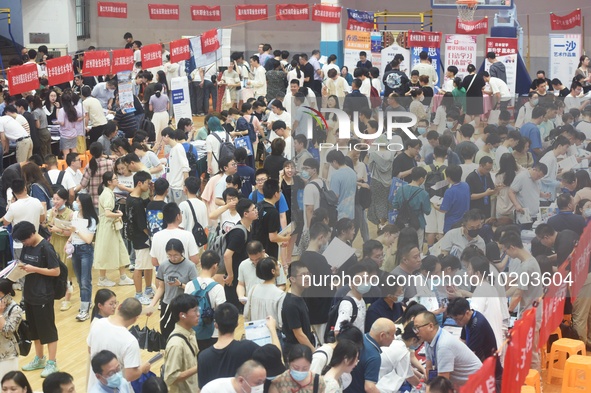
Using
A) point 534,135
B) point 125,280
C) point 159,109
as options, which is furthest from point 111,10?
point 125,280

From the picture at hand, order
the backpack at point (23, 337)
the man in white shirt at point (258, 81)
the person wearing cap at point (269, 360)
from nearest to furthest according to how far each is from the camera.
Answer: the person wearing cap at point (269, 360) < the backpack at point (23, 337) < the man in white shirt at point (258, 81)

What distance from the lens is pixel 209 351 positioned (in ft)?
19.3

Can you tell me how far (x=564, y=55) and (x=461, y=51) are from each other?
2.48 meters

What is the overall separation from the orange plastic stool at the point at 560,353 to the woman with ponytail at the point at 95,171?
16.7ft

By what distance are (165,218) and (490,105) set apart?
9.48 m

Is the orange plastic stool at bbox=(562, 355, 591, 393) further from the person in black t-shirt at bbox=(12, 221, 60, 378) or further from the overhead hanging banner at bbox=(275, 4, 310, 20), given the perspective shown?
the overhead hanging banner at bbox=(275, 4, 310, 20)

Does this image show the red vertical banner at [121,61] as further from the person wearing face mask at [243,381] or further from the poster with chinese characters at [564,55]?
the person wearing face mask at [243,381]

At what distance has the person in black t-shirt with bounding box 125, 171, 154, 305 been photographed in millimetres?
9320

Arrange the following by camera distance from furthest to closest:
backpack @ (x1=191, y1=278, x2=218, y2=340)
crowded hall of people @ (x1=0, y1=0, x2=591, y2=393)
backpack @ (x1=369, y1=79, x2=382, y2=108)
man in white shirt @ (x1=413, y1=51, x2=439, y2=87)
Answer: man in white shirt @ (x1=413, y1=51, x2=439, y2=87), backpack @ (x1=369, y1=79, x2=382, y2=108), backpack @ (x1=191, y1=278, x2=218, y2=340), crowded hall of people @ (x1=0, y1=0, x2=591, y2=393)

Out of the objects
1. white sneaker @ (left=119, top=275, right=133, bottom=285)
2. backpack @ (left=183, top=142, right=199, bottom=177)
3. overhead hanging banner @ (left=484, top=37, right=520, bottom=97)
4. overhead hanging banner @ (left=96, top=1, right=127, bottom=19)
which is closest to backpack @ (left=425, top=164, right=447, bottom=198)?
backpack @ (left=183, top=142, right=199, bottom=177)

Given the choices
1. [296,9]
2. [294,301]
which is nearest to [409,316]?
[294,301]

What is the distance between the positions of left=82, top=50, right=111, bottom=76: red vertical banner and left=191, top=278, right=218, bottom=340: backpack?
29.5 ft

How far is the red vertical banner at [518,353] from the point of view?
245 inches

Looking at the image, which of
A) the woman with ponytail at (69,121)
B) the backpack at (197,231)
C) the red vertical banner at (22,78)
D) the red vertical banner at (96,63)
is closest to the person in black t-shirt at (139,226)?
the backpack at (197,231)
